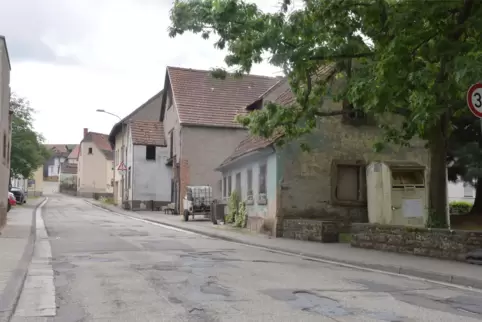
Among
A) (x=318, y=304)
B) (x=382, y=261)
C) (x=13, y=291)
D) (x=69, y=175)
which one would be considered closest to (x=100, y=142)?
(x=69, y=175)

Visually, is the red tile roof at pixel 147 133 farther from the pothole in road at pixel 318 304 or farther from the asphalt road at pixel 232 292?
the pothole in road at pixel 318 304

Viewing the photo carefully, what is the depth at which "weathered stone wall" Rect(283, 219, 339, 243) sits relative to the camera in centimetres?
1786

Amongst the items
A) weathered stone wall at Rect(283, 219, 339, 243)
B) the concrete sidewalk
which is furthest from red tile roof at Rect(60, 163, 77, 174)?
the concrete sidewalk

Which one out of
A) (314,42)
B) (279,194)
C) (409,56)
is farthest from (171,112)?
(409,56)

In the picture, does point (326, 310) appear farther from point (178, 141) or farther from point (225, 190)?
point (178, 141)

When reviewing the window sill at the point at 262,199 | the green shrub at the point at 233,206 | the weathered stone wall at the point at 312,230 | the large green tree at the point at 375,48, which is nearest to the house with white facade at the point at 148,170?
the green shrub at the point at 233,206

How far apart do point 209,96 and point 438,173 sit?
2575cm

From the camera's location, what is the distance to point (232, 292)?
8.37m

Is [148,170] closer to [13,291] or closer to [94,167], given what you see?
[13,291]

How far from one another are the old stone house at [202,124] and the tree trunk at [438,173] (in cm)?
2146

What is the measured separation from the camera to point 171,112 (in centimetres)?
4119

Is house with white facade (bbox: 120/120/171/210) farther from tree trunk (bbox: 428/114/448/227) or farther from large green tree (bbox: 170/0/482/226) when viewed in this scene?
tree trunk (bbox: 428/114/448/227)

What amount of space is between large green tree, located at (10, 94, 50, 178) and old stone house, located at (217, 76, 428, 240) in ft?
97.8

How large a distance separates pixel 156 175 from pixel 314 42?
108 ft
